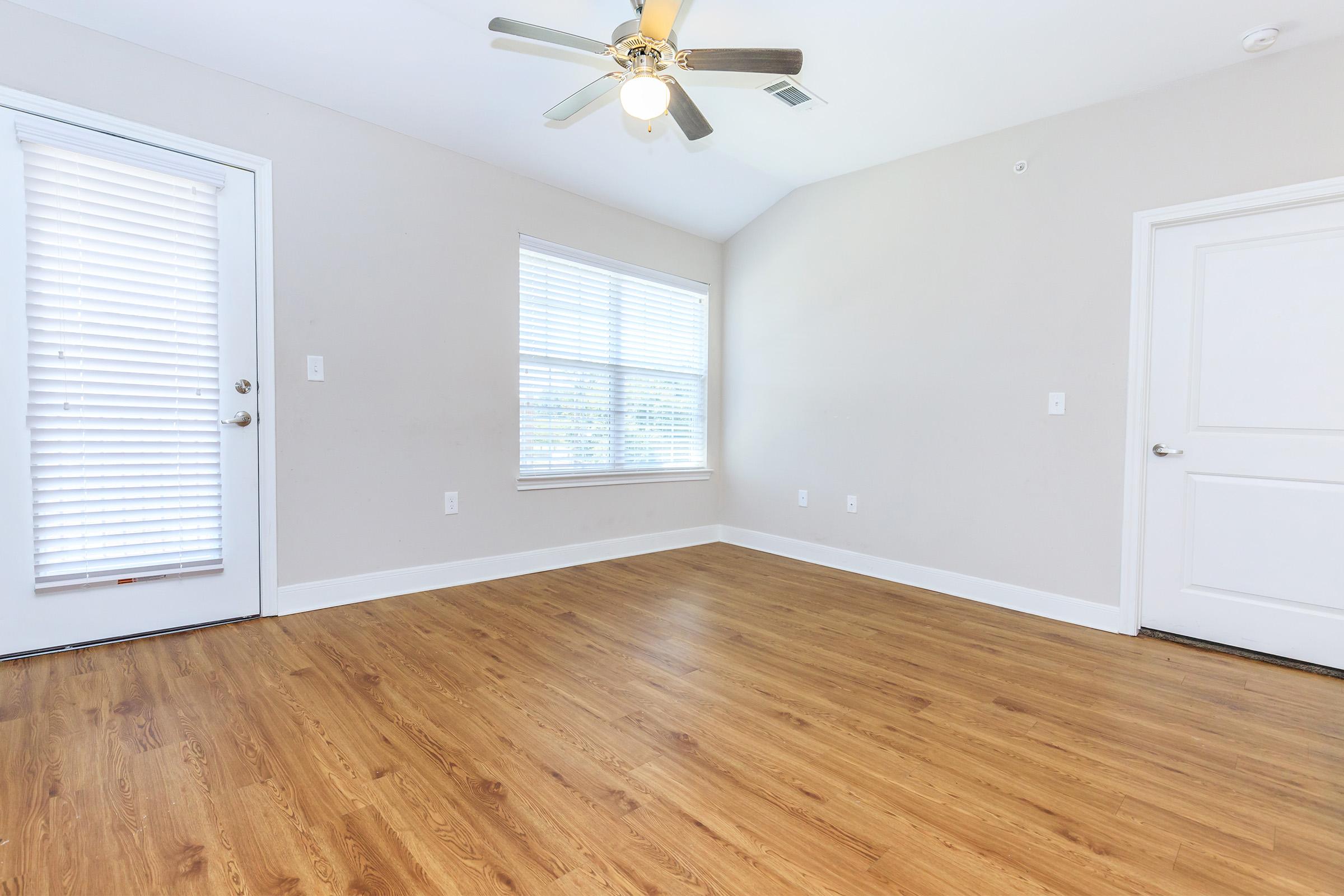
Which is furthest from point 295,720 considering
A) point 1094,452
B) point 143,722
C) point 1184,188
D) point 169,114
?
point 1184,188

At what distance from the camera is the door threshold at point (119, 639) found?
230 cm

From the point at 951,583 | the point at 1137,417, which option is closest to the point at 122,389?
the point at 951,583

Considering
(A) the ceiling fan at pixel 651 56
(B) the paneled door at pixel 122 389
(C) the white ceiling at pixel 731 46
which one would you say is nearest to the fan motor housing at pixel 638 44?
(A) the ceiling fan at pixel 651 56

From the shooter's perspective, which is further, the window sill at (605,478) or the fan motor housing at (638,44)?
the window sill at (605,478)

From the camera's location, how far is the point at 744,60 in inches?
82.0

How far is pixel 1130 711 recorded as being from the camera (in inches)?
79.0

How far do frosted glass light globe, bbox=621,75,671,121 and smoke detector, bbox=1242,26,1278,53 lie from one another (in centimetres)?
233

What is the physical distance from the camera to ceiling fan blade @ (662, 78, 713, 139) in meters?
2.27

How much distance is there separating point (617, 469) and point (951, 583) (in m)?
2.28

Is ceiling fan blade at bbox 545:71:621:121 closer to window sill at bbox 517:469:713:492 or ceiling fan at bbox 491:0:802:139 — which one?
ceiling fan at bbox 491:0:802:139

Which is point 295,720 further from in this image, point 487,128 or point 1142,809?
point 487,128

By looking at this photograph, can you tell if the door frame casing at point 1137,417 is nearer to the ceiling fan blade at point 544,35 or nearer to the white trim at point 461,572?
the ceiling fan blade at point 544,35

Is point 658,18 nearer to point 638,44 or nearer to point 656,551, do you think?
point 638,44

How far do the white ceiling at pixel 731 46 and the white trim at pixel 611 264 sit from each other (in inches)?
17.5
